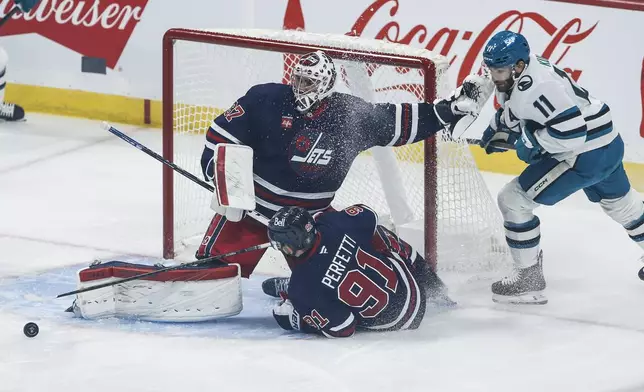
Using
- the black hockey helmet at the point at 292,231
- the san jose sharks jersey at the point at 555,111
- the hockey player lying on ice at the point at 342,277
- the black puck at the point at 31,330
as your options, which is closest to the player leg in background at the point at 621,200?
the san jose sharks jersey at the point at 555,111

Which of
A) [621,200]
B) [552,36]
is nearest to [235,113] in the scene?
[621,200]

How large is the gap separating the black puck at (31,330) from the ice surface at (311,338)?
0.02 metres

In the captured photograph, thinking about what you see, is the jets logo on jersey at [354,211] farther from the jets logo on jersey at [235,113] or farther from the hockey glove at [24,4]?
the hockey glove at [24,4]

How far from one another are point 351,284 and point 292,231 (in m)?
0.26

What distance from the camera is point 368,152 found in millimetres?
5023

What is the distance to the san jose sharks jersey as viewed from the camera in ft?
13.7

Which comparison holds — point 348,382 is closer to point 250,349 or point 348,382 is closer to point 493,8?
point 250,349

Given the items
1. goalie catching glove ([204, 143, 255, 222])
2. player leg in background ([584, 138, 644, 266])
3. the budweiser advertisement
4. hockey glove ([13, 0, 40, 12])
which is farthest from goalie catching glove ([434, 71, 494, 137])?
hockey glove ([13, 0, 40, 12])

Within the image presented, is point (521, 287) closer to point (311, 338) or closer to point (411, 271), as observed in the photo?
point (411, 271)

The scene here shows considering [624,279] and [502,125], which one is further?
[624,279]

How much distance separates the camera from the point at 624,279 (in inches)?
190

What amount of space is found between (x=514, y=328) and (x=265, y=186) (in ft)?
3.17

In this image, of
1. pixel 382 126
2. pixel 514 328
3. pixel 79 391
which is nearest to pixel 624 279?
A: pixel 514 328

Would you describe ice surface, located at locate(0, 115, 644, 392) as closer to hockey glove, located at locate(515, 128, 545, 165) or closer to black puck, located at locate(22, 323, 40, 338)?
black puck, located at locate(22, 323, 40, 338)
